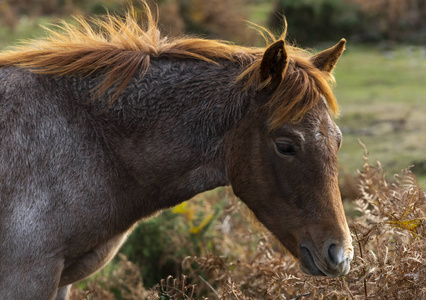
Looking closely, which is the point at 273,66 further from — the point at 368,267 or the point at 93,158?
the point at 368,267

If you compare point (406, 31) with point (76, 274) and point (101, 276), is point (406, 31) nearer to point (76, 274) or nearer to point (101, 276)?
point (101, 276)

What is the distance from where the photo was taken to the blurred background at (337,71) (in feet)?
18.9

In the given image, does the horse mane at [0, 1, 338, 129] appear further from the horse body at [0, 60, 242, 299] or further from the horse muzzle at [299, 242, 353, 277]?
the horse muzzle at [299, 242, 353, 277]

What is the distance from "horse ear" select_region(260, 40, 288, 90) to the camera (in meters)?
3.10

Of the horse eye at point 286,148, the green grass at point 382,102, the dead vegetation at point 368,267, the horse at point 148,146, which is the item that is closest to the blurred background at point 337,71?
the green grass at point 382,102

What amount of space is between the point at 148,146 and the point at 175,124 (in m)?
0.20

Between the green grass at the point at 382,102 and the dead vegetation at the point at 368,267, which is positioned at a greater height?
the dead vegetation at the point at 368,267

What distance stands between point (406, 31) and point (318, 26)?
7.08 feet

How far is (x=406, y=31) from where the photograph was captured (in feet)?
45.7

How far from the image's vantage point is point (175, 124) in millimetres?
3332

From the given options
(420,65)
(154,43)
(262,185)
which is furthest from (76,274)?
(420,65)

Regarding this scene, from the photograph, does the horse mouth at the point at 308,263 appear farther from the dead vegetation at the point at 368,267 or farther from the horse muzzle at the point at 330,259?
the dead vegetation at the point at 368,267

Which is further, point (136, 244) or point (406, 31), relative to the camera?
point (406, 31)

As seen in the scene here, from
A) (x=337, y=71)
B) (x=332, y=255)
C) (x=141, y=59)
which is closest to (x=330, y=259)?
(x=332, y=255)
